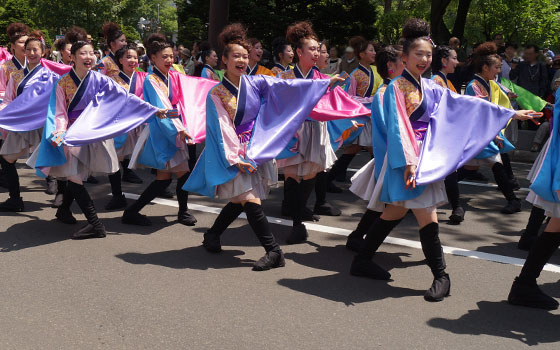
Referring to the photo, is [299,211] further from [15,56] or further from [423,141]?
[15,56]

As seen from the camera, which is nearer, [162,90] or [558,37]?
[162,90]

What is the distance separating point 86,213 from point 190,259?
118 cm

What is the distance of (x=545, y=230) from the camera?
4.16m

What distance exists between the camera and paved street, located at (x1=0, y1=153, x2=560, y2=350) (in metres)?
3.70

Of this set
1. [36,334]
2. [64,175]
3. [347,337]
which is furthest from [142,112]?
[347,337]

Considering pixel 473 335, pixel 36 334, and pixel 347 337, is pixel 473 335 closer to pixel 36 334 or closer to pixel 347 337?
pixel 347 337

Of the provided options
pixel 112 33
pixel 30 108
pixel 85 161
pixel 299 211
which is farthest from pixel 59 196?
pixel 299 211

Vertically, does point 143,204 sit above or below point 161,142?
below

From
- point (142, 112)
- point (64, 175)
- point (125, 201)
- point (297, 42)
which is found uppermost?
point (297, 42)

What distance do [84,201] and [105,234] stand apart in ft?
1.21

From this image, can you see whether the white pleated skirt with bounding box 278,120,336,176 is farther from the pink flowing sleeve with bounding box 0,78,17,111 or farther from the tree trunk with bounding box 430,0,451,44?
the tree trunk with bounding box 430,0,451,44

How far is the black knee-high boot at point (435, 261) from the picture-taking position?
4258 mm

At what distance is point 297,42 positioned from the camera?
5.93 metres

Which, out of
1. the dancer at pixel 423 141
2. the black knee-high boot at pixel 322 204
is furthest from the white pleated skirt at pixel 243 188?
the black knee-high boot at pixel 322 204
